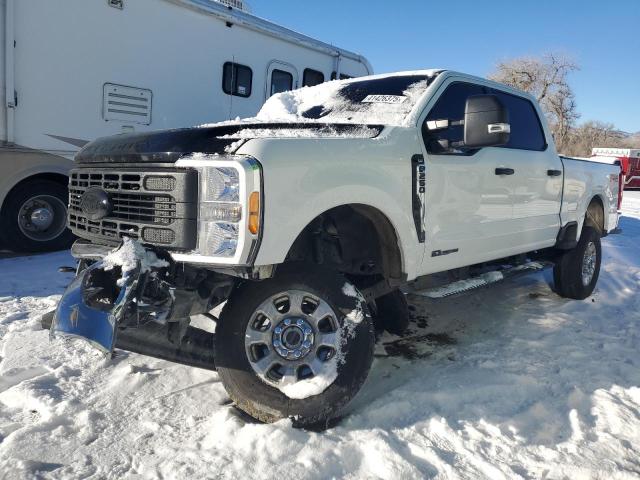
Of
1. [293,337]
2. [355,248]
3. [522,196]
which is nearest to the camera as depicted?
[293,337]

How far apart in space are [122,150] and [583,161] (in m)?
4.75

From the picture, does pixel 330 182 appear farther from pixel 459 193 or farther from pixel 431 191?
pixel 459 193

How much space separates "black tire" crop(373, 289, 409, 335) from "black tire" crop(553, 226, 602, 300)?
2.20 m

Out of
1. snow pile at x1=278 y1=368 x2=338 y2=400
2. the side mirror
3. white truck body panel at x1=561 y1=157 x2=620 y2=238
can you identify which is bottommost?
snow pile at x1=278 y1=368 x2=338 y2=400

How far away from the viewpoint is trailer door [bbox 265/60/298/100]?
8141mm

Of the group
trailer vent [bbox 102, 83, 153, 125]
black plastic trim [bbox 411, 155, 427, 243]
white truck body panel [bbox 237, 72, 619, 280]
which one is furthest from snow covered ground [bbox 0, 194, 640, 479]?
trailer vent [bbox 102, 83, 153, 125]

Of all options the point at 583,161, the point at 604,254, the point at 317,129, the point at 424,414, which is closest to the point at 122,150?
the point at 317,129

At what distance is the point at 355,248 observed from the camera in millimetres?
3408

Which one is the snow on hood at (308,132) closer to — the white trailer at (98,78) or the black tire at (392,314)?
the black tire at (392,314)

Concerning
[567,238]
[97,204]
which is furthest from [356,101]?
[567,238]

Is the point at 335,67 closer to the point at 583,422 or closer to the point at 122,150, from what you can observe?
the point at 122,150

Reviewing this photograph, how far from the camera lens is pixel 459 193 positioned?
12.1 feet

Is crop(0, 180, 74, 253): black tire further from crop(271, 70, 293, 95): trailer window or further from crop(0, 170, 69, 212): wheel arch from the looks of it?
crop(271, 70, 293, 95): trailer window

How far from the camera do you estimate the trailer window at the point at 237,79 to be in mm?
7680
